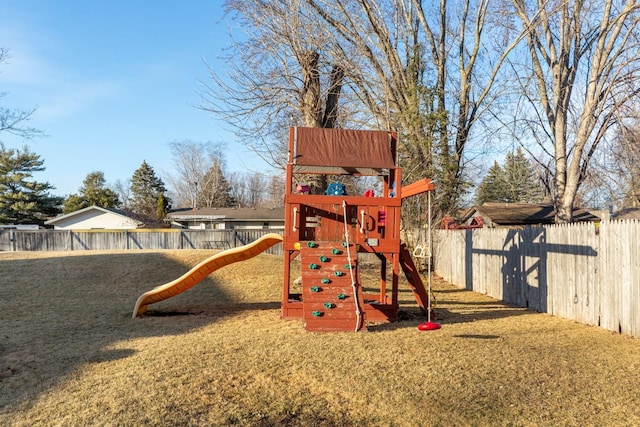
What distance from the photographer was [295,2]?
14.3 metres

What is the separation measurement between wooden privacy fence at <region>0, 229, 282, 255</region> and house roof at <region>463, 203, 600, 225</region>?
15.0 m

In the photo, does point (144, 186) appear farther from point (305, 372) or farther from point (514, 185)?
point (305, 372)

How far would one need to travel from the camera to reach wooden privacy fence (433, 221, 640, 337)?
7.73 meters

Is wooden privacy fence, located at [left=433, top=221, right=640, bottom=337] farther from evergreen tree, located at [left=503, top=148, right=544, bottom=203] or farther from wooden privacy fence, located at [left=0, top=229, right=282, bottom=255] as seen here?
evergreen tree, located at [left=503, top=148, right=544, bottom=203]

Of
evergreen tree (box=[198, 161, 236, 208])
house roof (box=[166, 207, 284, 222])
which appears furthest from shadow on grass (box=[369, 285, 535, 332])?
evergreen tree (box=[198, 161, 236, 208])

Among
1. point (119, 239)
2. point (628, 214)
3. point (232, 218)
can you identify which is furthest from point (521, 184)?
point (119, 239)

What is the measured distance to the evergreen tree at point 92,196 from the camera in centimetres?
5088

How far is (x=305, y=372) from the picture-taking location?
5.10 meters

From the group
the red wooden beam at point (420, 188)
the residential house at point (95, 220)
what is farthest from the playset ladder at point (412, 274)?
the residential house at point (95, 220)

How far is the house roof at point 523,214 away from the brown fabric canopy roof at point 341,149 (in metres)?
22.9

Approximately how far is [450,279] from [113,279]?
10.7 metres

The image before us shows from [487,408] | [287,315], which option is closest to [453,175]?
[287,315]

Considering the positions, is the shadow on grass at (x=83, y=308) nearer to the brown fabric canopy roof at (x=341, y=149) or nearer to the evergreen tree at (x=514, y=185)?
the brown fabric canopy roof at (x=341, y=149)

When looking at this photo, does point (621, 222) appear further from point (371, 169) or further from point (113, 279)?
point (113, 279)
